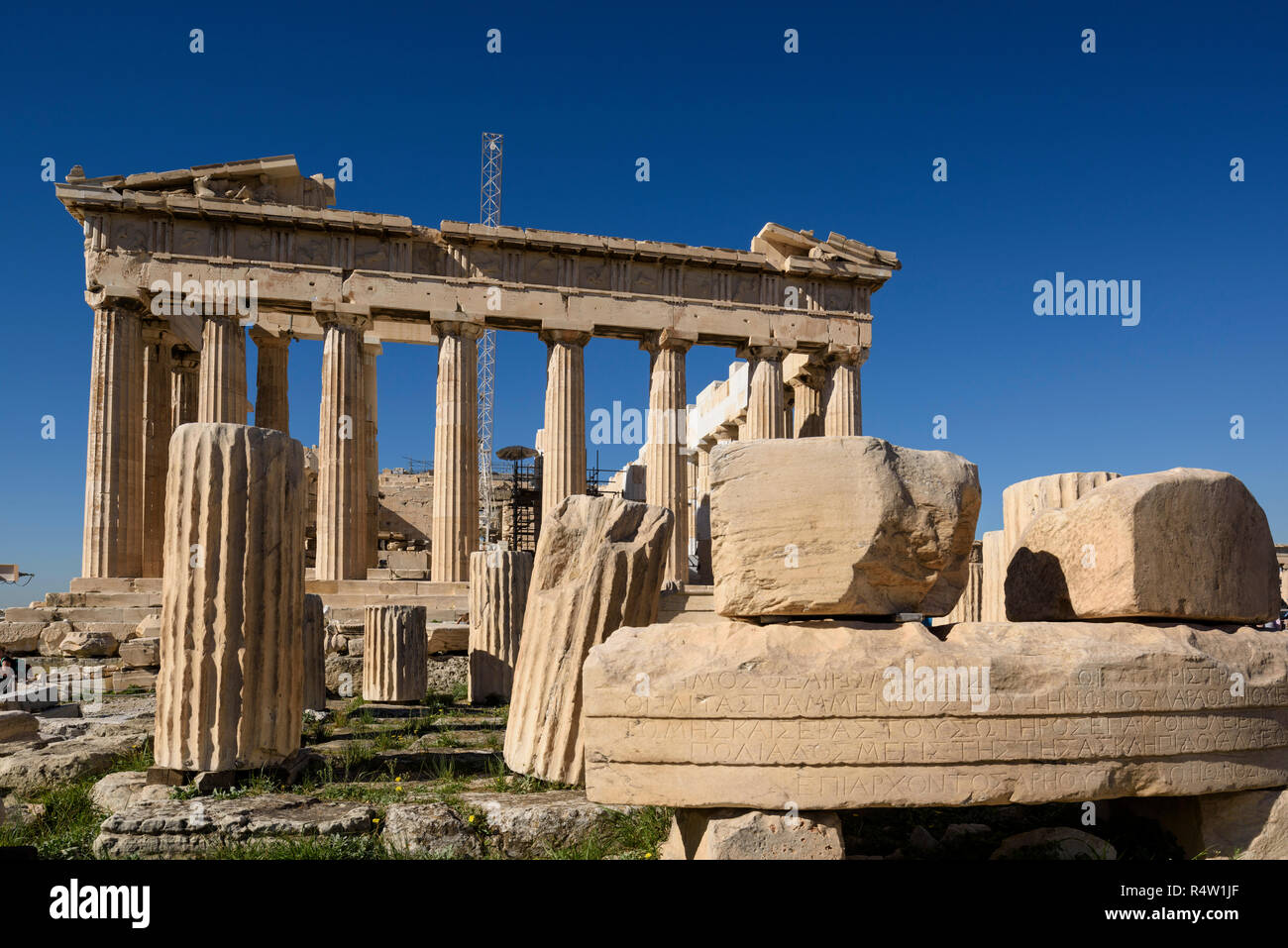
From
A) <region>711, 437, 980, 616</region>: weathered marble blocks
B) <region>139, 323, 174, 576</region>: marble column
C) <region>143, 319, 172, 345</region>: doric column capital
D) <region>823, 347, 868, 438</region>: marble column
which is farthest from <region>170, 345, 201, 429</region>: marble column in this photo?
<region>711, 437, 980, 616</region>: weathered marble blocks

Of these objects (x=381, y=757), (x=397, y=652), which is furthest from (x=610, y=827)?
(x=397, y=652)

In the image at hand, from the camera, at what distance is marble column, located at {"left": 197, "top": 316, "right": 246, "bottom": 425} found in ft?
64.5

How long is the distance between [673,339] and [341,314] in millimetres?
8031

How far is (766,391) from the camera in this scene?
23.0 m

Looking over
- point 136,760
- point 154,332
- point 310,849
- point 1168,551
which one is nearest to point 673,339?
point 154,332

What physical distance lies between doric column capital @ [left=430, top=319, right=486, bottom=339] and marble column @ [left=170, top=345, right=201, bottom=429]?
21.0ft

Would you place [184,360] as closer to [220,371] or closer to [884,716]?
[220,371]

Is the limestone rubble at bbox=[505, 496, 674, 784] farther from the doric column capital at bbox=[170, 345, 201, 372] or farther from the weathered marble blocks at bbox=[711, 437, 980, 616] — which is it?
the doric column capital at bbox=[170, 345, 201, 372]

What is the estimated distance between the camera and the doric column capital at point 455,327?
2123 centimetres

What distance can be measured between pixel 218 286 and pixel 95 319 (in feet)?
8.76

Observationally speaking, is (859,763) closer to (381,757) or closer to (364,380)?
(381,757)

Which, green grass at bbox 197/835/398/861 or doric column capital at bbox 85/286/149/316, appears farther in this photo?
doric column capital at bbox 85/286/149/316

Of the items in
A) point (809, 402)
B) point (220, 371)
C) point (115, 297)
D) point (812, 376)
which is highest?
point (115, 297)

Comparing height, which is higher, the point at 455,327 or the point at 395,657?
the point at 455,327
